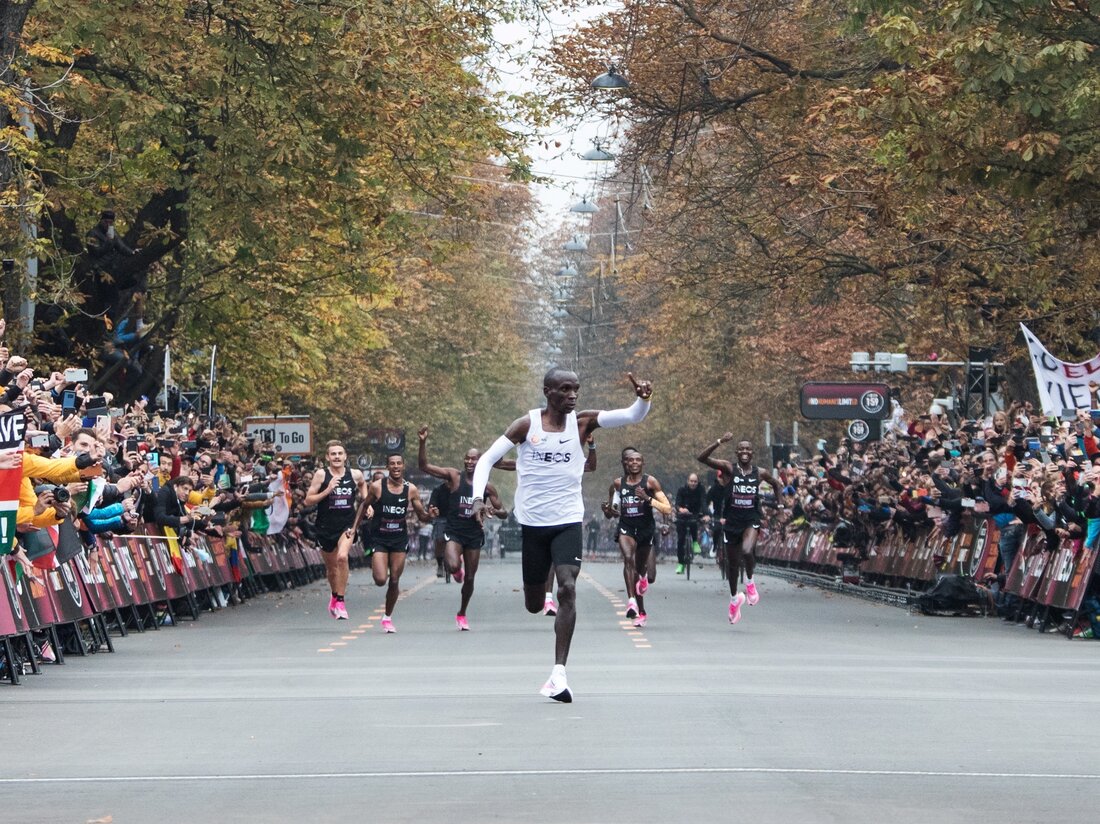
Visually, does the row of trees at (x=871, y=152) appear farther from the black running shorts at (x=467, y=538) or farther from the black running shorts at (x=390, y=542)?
the black running shorts at (x=390, y=542)

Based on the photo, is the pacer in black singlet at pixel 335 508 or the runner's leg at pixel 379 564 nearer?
the runner's leg at pixel 379 564

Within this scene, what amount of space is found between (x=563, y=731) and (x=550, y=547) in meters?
2.60

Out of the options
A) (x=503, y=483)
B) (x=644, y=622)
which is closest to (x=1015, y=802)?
(x=644, y=622)

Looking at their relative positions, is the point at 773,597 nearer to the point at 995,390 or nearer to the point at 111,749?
the point at 995,390

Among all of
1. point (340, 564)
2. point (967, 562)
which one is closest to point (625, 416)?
point (340, 564)

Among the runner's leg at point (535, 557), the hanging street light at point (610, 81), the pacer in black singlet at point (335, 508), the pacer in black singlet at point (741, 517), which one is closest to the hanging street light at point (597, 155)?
the hanging street light at point (610, 81)

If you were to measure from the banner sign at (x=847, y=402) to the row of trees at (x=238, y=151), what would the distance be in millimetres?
8379

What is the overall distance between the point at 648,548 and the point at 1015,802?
51.9 feet

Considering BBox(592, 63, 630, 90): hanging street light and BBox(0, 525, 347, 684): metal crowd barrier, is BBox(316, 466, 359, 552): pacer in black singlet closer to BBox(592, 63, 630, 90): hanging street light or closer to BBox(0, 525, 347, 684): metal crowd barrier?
BBox(0, 525, 347, 684): metal crowd barrier

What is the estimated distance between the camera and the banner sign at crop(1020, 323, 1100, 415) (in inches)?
1072

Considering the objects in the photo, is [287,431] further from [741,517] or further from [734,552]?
[741,517]

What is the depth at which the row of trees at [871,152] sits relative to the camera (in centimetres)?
2094

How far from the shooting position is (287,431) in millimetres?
46562

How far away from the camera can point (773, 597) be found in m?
33.4
